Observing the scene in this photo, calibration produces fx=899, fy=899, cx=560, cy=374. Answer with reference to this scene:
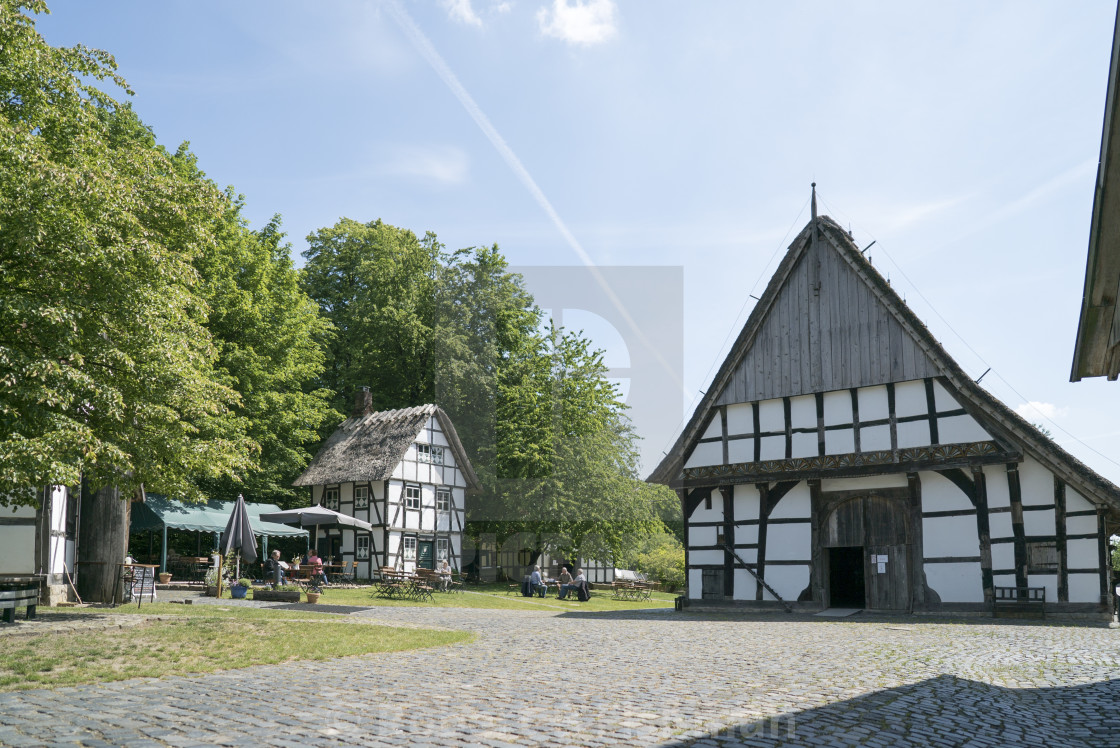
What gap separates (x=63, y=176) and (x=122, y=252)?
1.42 meters

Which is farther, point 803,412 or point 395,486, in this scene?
point 395,486

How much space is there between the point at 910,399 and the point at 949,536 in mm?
3543

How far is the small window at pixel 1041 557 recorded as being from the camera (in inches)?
814

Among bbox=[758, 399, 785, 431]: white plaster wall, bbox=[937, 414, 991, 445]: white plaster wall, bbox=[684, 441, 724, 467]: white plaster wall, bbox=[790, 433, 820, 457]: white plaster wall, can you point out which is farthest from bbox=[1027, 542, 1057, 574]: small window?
bbox=[684, 441, 724, 467]: white plaster wall

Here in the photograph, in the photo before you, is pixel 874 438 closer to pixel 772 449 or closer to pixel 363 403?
pixel 772 449

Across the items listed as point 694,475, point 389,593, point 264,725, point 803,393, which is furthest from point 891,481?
point 264,725

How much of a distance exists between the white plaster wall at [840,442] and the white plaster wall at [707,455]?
10.5ft

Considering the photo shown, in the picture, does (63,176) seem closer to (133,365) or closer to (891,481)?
(133,365)

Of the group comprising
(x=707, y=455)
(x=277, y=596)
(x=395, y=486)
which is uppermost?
(x=707, y=455)

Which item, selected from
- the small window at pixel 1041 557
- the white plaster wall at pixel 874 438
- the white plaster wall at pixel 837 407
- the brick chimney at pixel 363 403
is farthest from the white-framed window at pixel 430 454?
the small window at pixel 1041 557

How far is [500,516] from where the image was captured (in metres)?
44.0

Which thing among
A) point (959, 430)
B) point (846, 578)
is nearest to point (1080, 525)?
point (959, 430)

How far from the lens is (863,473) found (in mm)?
23234

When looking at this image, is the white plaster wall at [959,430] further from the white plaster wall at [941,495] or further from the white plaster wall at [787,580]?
the white plaster wall at [787,580]
